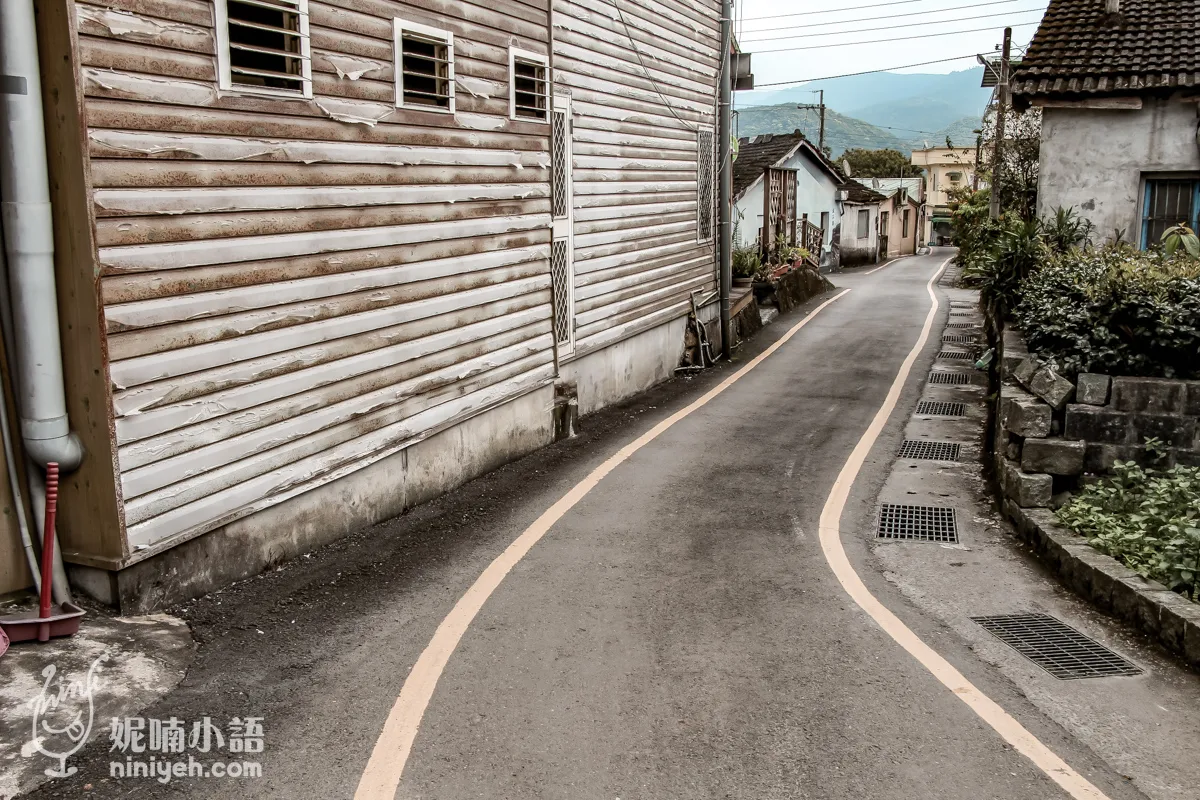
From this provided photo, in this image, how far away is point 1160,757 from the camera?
183 inches

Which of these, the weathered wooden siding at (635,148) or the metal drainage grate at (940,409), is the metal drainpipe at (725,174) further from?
the metal drainage grate at (940,409)

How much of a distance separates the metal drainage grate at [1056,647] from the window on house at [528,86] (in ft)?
21.4

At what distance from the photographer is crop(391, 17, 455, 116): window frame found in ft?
25.9

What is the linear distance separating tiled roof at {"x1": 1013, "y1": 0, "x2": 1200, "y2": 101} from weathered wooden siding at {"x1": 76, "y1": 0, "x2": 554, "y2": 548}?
26.3 ft

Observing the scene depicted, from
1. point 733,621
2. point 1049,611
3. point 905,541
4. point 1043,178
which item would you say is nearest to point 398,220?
point 733,621

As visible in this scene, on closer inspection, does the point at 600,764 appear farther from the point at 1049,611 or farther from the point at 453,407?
the point at 453,407

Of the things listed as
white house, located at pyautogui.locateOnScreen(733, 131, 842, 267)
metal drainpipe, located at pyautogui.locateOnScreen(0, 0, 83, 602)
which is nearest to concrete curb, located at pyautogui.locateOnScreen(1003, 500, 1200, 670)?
metal drainpipe, located at pyautogui.locateOnScreen(0, 0, 83, 602)

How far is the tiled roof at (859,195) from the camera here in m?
46.5

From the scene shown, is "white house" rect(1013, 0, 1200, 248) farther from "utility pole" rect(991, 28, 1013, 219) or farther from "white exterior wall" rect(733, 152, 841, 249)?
"white exterior wall" rect(733, 152, 841, 249)

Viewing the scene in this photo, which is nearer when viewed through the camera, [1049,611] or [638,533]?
[1049,611]

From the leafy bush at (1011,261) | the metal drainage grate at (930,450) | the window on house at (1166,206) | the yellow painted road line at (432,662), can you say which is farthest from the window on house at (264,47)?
the window on house at (1166,206)

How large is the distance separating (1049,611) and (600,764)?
370 centimetres

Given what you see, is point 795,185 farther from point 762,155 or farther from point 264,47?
point 264,47

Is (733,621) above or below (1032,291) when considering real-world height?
below
